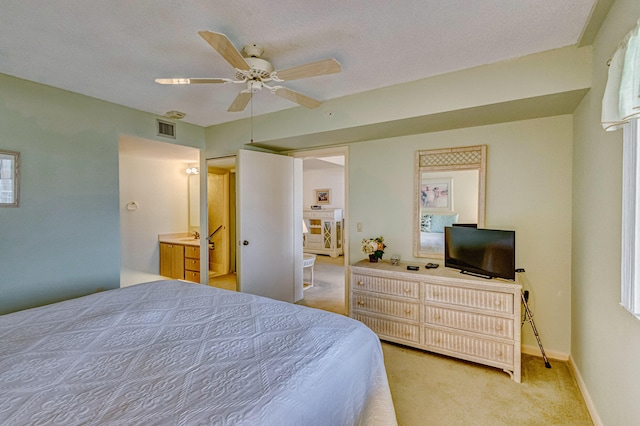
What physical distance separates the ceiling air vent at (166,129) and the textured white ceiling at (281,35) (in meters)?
0.90

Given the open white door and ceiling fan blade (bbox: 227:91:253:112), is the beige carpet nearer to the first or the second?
the open white door

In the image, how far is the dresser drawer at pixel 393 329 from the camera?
2.73m

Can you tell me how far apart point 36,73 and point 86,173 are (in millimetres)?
911

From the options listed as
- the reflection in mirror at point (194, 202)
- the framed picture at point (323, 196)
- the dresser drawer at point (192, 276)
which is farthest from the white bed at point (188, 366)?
the framed picture at point (323, 196)

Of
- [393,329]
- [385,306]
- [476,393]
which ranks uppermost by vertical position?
[385,306]

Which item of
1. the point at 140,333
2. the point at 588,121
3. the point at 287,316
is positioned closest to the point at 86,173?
the point at 140,333

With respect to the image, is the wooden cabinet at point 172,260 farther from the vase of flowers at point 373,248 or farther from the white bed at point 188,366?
the vase of flowers at point 373,248

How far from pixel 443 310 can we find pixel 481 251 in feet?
2.07

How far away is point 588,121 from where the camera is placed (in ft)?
6.57

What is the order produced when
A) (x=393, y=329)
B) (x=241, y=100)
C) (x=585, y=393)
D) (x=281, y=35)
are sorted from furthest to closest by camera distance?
(x=393, y=329) → (x=241, y=100) → (x=585, y=393) → (x=281, y=35)

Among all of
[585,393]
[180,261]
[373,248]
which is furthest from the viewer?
[180,261]

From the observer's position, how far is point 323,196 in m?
7.95

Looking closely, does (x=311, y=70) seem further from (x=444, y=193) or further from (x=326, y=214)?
(x=326, y=214)

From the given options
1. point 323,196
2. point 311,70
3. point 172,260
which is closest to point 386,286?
point 311,70
